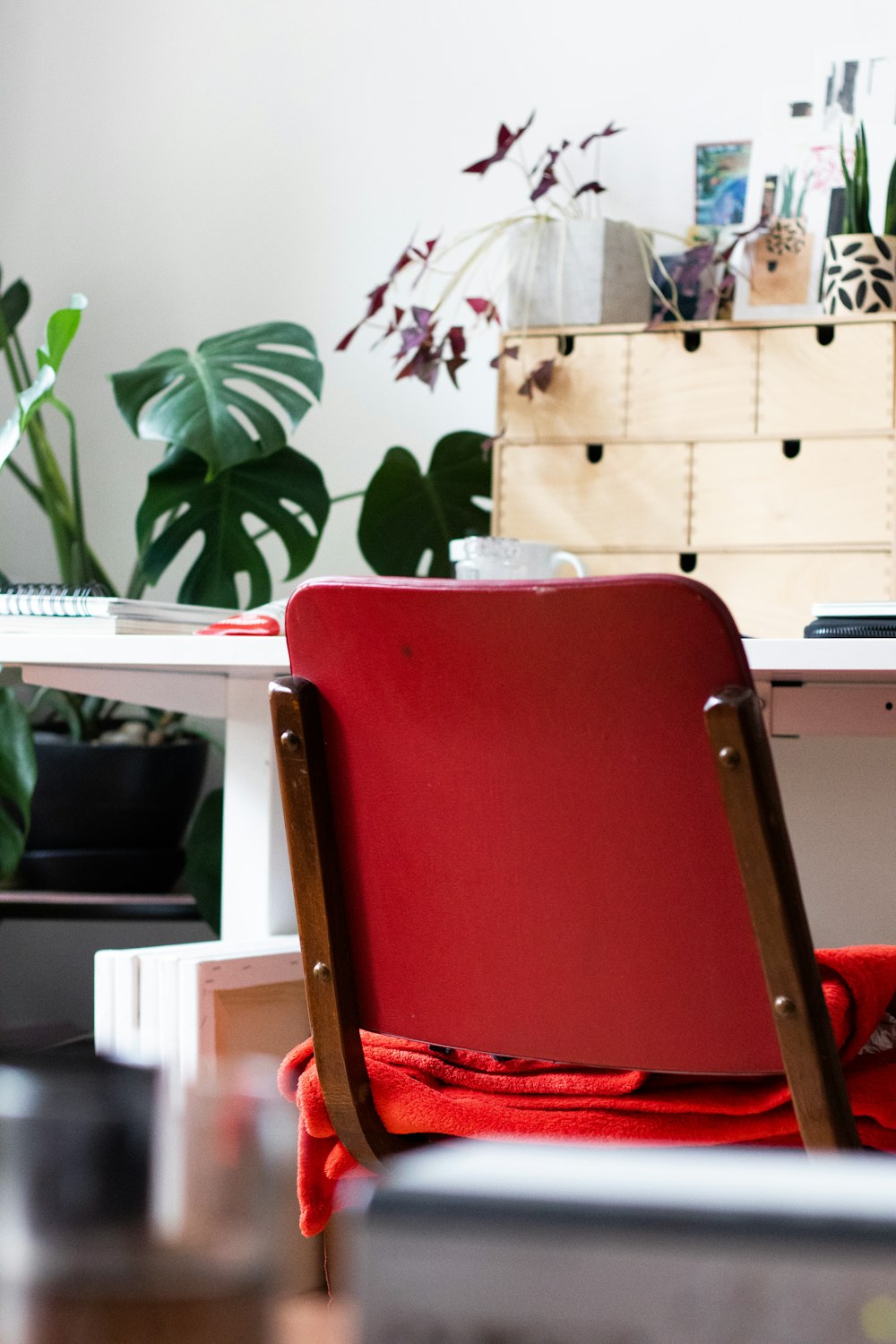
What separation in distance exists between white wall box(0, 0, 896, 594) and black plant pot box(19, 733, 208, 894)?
46cm

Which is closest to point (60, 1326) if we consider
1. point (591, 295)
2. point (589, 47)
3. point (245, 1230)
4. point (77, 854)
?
point (245, 1230)

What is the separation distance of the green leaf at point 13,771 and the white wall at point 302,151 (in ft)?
1.74

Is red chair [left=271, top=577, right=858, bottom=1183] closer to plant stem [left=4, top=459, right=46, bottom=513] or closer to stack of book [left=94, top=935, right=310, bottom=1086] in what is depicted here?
stack of book [left=94, top=935, right=310, bottom=1086]

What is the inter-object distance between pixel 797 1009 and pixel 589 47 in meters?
2.12

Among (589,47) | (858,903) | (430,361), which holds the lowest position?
(858,903)

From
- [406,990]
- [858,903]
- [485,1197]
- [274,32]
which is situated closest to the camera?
[485,1197]

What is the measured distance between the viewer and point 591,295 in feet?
6.49

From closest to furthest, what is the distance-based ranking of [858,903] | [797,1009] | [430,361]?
[797,1009], [858,903], [430,361]

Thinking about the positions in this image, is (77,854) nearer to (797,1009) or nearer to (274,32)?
(274,32)

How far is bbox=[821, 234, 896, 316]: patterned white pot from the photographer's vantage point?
6.22 feet

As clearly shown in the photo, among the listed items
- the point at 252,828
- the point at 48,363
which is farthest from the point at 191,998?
the point at 48,363

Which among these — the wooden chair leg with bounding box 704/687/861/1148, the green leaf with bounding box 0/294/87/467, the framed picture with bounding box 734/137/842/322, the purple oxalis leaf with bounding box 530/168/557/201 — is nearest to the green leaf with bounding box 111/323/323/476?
the green leaf with bounding box 0/294/87/467

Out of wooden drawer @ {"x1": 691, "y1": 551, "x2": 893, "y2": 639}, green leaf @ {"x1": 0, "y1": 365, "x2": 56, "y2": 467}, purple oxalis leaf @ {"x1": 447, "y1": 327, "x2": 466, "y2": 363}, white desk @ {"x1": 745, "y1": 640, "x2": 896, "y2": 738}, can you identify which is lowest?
white desk @ {"x1": 745, "y1": 640, "x2": 896, "y2": 738}

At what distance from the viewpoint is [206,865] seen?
2.23 metres
